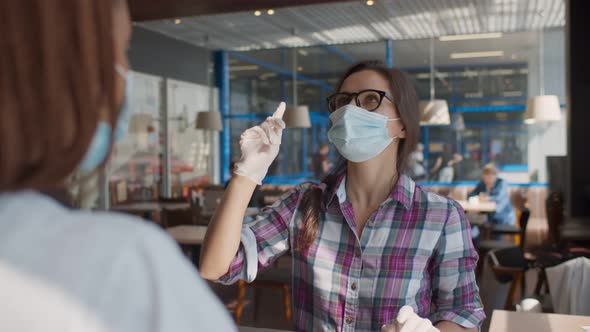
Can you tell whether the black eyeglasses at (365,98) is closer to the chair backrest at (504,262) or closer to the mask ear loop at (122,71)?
the mask ear loop at (122,71)

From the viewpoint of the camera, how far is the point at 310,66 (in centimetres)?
1230

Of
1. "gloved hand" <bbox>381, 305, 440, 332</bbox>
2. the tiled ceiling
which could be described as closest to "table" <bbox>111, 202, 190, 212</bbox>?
the tiled ceiling

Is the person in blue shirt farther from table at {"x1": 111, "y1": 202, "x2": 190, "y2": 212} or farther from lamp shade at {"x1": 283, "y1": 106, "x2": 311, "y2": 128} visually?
table at {"x1": 111, "y1": 202, "x2": 190, "y2": 212}

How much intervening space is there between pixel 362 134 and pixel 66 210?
1420 mm

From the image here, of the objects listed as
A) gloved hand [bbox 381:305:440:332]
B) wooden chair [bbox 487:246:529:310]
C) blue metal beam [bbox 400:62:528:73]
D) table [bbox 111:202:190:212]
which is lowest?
wooden chair [bbox 487:246:529:310]

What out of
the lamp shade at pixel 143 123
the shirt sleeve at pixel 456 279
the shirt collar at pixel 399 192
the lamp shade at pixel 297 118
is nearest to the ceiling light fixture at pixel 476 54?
the lamp shade at pixel 297 118

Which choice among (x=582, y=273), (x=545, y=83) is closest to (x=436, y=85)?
(x=545, y=83)

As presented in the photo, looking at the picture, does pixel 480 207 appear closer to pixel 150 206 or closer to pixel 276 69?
pixel 150 206

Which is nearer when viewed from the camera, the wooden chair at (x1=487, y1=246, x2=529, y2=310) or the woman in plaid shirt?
the woman in plaid shirt

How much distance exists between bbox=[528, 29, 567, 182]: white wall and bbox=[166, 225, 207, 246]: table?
24.3 ft

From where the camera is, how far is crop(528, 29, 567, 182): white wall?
35.1 feet

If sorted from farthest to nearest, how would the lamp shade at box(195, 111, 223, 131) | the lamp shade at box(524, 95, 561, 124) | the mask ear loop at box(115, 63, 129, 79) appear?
1. the lamp shade at box(195, 111, 223, 131)
2. the lamp shade at box(524, 95, 561, 124)
3. the mask ear loop at box(115, 63, 129, 79)

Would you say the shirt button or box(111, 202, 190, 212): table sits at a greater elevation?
the shirt button

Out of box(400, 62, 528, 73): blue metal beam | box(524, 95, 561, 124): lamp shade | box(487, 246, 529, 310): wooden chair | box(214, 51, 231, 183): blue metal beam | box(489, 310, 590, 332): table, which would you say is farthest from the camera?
box(214, 51, 231, 183): blue metal beam
